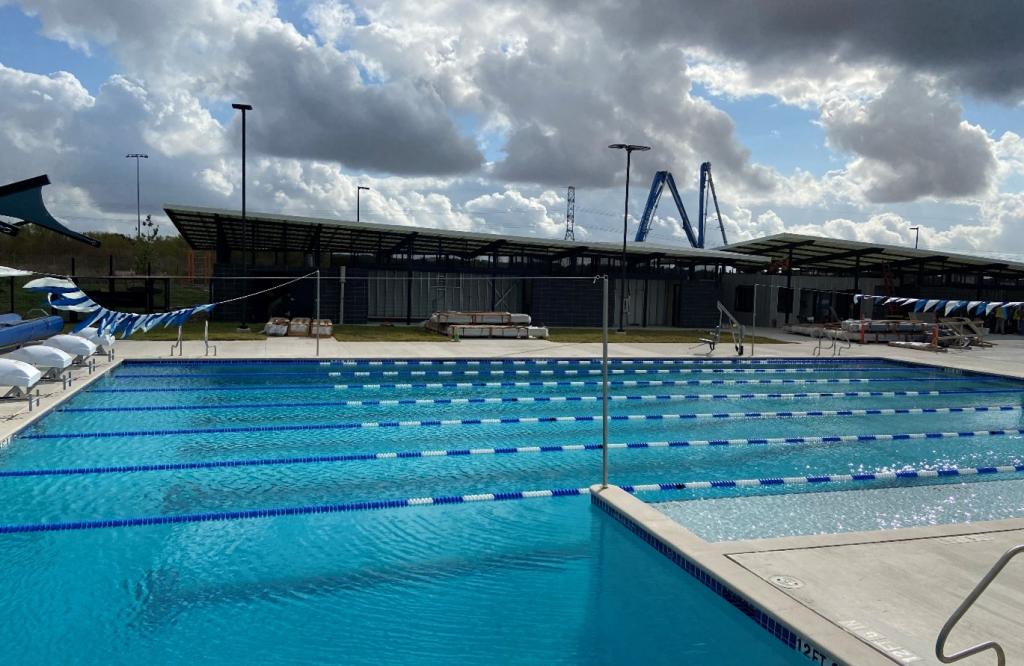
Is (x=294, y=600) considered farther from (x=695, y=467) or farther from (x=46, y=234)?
(x=46, y=234)

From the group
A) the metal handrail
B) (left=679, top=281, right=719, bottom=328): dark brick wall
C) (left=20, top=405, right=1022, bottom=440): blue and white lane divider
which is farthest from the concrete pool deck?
(left=679, top=281, right=719, bottom=328): dark brick wall

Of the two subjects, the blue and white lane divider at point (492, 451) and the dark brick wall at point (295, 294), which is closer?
the blue and white lane divider at point (492, 451)

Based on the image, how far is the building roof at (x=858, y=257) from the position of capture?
29.5 metres

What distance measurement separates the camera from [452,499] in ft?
23.3

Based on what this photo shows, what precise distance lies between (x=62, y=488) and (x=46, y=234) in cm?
5354

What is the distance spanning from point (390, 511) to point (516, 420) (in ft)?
14.5

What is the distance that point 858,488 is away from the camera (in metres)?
7.89

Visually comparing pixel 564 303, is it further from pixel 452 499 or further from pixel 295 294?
pixel 452 499

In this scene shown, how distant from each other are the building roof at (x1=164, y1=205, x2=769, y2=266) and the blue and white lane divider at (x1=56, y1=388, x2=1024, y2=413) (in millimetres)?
12594

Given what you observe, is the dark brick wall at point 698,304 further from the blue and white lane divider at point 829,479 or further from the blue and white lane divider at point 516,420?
the blue and white lane divider at point 829,479

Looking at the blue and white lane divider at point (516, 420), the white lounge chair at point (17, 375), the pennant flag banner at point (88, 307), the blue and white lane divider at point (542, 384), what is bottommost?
the blue and white lane divider at point (516, 420)

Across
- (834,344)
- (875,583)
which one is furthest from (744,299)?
(875,583)

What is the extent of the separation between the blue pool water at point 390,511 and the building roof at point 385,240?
10.9 metres

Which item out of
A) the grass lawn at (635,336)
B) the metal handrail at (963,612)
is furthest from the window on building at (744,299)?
the metal handrail at (963,612)
